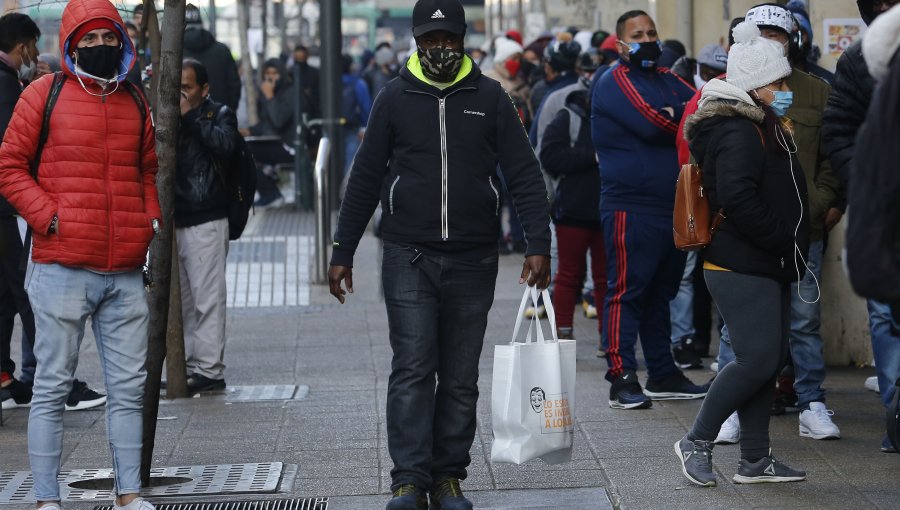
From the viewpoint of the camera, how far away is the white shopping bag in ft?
18.5

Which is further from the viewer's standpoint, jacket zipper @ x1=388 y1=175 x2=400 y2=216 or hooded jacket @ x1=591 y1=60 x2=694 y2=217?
hooded jacket @ x1=591 y1=60 x2=694 y2=217

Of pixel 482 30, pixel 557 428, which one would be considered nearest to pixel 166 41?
pixel 557 428

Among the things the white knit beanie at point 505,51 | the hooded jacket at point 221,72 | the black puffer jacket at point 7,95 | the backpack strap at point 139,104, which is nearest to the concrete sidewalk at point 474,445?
the black puffer jacket at point 7,95

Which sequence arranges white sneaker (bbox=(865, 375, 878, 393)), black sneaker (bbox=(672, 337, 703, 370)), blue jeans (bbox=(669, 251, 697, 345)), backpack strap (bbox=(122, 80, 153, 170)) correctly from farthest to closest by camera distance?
1. blue jeans (bbox=(669, 251, 697, 345))
2. black sneaker (bbox=(672, 337, 703, 370))
3. white sneaker (bbox=(865, 375, 878, 393))
4. backpack strap (bbox=(122, 80, 153, 170))

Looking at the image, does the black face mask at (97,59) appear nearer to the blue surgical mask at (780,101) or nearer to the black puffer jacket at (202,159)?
the black puffer jacket at (202,159)

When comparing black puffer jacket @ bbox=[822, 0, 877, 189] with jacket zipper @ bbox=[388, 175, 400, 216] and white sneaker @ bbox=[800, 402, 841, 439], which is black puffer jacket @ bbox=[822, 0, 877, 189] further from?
jacket zipper @ bbox=[388, 175, 400, 216]

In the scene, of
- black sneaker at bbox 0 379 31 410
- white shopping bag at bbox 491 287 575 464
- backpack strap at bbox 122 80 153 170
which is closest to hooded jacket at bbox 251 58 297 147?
black sneaker at bbox 0 379 31 410

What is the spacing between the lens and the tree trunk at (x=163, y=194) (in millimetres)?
6352

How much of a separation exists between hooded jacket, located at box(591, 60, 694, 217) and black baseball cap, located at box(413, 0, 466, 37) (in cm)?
→ 229

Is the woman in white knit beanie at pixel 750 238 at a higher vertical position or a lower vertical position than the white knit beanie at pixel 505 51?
lower

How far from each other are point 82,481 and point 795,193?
321cm

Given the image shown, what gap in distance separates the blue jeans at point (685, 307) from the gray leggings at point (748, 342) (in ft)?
10.2

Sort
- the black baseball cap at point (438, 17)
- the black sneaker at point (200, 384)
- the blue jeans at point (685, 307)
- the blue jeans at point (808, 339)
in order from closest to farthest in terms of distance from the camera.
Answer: the black baseball cap at point (438, 17) < the blue jeans at point (808, 339) < the black sneaker at point (200, 384) < the blue jeans at point (685, 307)

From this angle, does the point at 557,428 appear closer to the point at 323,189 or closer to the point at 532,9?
the point at 323,189
